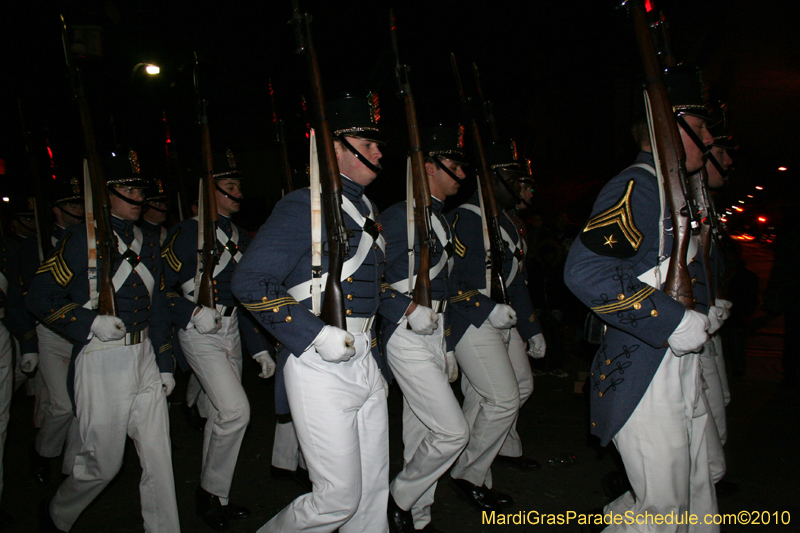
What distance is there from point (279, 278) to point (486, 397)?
201 centimetres

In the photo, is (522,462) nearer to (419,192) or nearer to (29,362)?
(419,192)

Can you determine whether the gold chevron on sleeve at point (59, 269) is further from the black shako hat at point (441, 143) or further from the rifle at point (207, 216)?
the black shako hat at point (441, 143)

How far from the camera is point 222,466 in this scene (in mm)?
3686

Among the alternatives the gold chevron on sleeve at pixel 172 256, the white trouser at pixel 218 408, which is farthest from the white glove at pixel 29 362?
the white trouser at pixel 218 408

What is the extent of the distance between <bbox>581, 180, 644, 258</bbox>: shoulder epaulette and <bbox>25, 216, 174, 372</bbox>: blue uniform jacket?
2721 millimetres

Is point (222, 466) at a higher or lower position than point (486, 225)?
lower

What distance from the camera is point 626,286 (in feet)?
7.47

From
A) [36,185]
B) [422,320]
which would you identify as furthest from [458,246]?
[36,185]

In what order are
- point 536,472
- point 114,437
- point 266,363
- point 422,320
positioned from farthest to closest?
point 536,472 → point 266,363 → point 422,320 → point 114,437

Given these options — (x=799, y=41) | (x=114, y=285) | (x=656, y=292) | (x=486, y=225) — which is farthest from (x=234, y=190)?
(x=799, y=41)

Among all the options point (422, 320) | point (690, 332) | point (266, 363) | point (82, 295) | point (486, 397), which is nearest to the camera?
point (690, 332)

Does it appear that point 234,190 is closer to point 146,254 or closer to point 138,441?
point 146,254

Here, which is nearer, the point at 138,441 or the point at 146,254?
the point at 138,441

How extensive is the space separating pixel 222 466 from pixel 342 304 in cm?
189
